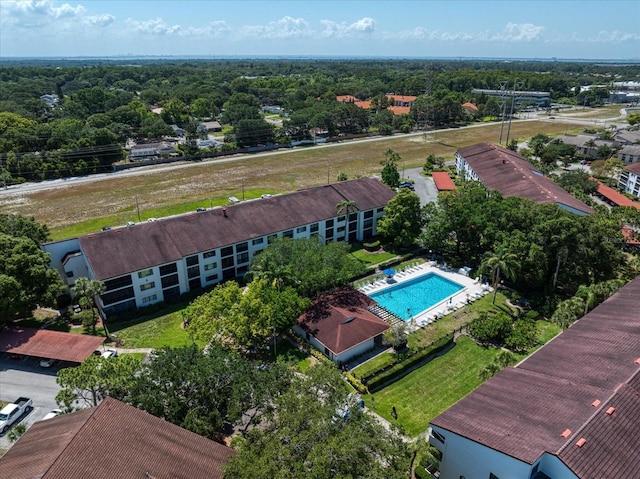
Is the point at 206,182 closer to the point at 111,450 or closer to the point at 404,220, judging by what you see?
the point at 404,220

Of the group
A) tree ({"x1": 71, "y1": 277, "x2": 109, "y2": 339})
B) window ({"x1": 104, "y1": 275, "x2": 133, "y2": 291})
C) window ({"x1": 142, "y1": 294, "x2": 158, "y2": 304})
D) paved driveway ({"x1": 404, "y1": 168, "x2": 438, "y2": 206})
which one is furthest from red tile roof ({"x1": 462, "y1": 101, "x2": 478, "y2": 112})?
tree ({"x1": 71, "y1": 277, "x2": 109, "y2": 339})

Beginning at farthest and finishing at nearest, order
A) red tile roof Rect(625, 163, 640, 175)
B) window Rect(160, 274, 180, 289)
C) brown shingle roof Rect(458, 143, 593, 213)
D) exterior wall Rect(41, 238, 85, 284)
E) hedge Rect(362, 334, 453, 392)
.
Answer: red tile roof Rect(625, 163, 640, 175)
brown shingle roof Rect(458, 143, 593, 213)
window Rect(160, 274, 180, 289)
exterior wall Rect(41, 238, 85, 284)
hedge Rect(362, 334, 453, 392)

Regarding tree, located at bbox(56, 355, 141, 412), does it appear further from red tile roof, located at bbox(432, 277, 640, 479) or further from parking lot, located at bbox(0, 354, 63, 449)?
red tile roof, located at bbox(432, 277, 640, 479)

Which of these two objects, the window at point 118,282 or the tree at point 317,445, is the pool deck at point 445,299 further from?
the window at point 118,282

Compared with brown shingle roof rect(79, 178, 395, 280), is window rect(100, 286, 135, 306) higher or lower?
lower

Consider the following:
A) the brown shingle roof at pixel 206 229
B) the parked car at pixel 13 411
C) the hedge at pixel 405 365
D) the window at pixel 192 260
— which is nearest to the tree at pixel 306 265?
the brown shingle roof at pixel 206 229

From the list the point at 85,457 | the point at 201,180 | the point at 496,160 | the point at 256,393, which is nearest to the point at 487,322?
the point at 256,393

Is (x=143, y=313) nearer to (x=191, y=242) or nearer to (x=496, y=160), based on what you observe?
(x=191, y=242)
